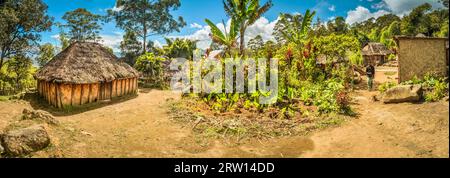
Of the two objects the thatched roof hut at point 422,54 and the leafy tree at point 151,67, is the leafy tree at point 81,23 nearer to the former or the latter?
the leafy tree at point 151,67

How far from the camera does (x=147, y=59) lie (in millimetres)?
18156

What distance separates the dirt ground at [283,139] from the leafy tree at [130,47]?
650 inches

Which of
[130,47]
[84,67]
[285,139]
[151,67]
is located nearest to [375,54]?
[151,67]

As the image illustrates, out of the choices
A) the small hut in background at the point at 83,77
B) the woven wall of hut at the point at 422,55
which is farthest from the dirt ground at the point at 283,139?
the woven wall of hut at the point at 422,55

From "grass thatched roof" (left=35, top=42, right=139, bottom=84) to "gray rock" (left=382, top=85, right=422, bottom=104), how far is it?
10.7 metres

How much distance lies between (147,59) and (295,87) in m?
9.87

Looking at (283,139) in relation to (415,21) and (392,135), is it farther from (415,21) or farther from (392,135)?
(415,21)

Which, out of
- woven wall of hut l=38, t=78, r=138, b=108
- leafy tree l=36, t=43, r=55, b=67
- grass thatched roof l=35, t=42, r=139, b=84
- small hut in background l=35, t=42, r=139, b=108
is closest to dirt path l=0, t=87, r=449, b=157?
woven wall of hut l=38, t=78, r=138, b=108

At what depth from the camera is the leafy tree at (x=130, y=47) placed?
82.5ft

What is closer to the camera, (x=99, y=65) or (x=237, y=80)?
(x=237, y=80)

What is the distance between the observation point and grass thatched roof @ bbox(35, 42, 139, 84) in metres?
11.2

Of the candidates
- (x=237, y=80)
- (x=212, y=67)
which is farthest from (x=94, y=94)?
(x=237, y=80)
